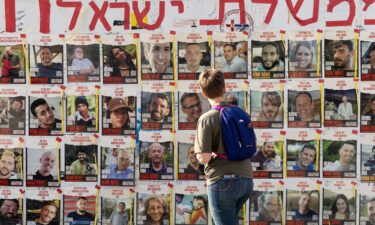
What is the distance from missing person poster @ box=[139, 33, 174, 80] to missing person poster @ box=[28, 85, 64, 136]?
82 centimetres

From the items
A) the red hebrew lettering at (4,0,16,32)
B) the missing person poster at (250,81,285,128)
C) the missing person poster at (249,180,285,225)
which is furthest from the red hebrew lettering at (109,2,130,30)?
the missing person poster at (249,180,285,225)

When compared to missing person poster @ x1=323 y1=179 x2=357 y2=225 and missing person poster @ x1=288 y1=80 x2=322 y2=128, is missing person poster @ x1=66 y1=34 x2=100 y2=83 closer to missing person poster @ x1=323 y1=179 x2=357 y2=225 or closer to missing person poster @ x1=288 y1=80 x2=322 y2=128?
missing person poster @ x1=288 y1=80 x2=322 y2=128

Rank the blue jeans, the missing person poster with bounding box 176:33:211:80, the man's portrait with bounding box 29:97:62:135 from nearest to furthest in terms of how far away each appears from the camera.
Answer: the blue jeans
the missing person poster with bounding box 176:33:211:80
the man's portrait with bounding box 29:97:62:135

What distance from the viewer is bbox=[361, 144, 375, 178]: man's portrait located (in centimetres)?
490

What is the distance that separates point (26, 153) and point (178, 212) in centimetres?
150

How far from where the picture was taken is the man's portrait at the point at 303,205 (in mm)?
4957

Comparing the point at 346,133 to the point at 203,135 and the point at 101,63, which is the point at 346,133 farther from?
the point at 101,63

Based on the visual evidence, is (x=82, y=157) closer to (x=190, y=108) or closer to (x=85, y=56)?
(x=85, y=56)

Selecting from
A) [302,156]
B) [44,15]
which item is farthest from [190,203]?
[44,15]

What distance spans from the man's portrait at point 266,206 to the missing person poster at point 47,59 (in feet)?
6.78

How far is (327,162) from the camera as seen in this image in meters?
4.93

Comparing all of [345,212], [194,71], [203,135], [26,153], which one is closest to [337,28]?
[194,71]

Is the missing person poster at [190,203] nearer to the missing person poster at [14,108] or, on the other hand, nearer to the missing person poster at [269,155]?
the missing person poster at [269,155]

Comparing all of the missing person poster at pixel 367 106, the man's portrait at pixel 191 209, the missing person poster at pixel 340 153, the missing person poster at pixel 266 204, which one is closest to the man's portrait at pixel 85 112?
the man's portrait at pixel 191 209
